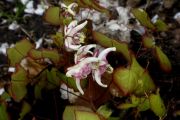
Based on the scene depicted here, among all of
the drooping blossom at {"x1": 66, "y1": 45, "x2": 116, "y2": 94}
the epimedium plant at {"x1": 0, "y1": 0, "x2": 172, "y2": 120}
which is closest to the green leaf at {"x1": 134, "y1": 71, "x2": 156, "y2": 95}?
the epimedium plant at {"x1": 0, "y1": 0, "x2": 172, "y2": 120}

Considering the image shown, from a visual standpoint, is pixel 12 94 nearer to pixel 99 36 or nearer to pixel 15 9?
pixel 99 36

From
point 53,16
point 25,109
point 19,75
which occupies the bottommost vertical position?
point 25,109

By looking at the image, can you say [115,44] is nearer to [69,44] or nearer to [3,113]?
[69,44]

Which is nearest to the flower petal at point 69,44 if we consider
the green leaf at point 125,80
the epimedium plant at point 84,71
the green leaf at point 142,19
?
the epimedium plant at point 84,71

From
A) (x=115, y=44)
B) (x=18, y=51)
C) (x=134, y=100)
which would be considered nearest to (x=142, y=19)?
→ (x=115, y=44)

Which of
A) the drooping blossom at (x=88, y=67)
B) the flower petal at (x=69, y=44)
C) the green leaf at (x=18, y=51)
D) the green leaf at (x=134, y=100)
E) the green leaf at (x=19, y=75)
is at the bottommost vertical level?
the green leaf at (x=134, y=100)

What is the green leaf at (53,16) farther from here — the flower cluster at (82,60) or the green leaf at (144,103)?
the green leaf at (144,103)
